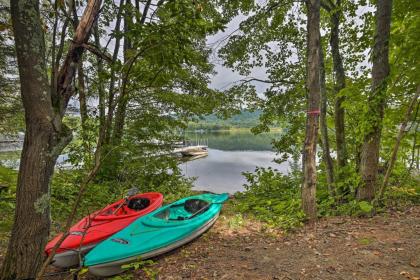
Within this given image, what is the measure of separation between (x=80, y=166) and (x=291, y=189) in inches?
258

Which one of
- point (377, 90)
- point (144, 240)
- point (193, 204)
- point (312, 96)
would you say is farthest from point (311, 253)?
point (377, 90)

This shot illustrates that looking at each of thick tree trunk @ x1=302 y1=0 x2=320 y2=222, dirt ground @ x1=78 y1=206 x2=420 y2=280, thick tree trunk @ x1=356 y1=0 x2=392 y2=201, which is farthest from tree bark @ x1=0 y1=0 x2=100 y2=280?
thick tree trunk @ x1=356 y1=0 x2=392 y2=201

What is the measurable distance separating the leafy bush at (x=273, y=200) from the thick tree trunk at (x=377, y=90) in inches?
63.4

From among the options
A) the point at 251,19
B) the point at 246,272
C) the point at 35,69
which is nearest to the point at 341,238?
the point at 246,272

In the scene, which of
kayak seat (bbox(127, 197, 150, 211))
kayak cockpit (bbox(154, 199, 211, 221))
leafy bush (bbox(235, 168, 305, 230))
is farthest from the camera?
kayak seat (bbox(127, 197, 150, 211))

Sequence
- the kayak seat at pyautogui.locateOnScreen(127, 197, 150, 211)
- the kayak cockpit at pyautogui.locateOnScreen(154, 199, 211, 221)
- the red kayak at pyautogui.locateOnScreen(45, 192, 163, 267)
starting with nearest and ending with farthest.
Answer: the red kayak at pyautogui.locateOnScreen(45, 192, 163, 267)
the kayak cockpit at pyautogui.locateOnScreen(154, 199, 211, 221)
the kayak seat at pyautogui.locateOnScreen(127, 197, 150, 211)

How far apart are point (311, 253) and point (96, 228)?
3.57 meters

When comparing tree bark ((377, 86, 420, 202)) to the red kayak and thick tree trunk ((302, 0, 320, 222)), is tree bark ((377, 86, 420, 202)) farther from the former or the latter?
the red kayak

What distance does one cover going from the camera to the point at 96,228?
4145 millimetres

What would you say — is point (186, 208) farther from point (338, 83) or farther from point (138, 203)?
point (338, 83)

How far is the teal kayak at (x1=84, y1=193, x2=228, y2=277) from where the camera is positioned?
3320 millimetres

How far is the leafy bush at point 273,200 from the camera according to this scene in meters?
4.76

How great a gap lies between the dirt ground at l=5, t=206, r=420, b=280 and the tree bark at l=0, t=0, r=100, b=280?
1325 millimetres

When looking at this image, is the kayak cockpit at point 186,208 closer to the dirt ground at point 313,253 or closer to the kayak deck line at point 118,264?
the dirt ground at point 313,253
